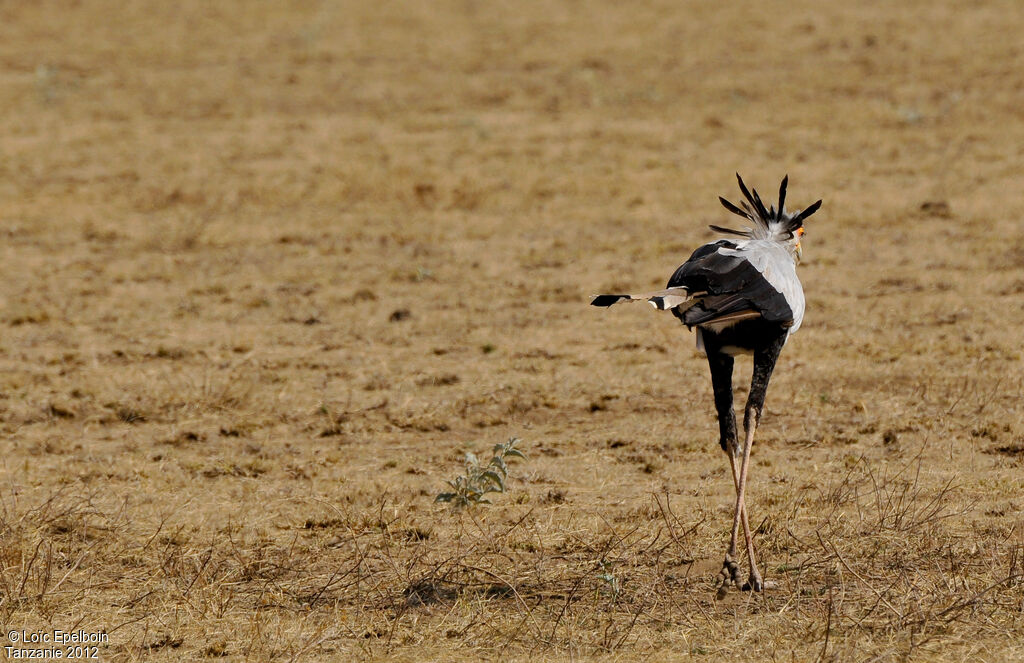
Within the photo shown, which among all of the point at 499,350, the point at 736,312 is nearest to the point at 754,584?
the point at 736,312

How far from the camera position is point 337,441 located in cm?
737

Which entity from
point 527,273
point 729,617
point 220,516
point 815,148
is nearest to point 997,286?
point 527,273

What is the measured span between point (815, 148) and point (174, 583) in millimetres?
11778

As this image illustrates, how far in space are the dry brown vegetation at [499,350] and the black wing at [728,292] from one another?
1.15m

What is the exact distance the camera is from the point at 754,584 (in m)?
5.13

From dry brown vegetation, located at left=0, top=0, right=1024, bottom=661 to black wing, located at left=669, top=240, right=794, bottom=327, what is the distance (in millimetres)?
1149

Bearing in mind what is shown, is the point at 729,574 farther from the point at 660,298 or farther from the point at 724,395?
the point at 660,298

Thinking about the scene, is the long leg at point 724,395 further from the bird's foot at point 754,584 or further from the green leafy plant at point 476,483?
the green leafy plant at point 476,483

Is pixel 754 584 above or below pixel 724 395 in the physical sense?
below

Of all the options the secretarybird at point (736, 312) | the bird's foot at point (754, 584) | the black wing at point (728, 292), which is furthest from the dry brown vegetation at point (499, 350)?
the black wing at point (728, 292)

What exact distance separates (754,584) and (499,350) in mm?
4189

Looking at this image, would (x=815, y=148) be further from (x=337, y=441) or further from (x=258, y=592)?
(x=258, y=592)

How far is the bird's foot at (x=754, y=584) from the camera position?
5.10 m

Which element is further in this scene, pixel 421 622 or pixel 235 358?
pixel 235 358
